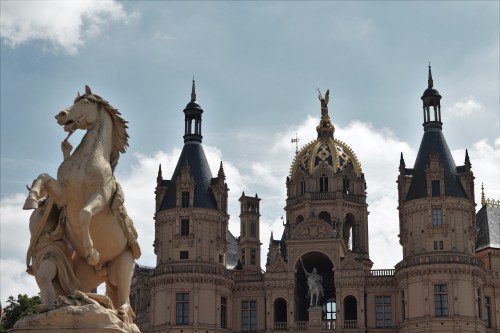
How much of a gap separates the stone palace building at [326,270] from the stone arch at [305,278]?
0.30 feet

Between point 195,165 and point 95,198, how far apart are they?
58456 mm

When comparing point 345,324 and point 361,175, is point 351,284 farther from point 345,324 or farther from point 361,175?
point 361,175

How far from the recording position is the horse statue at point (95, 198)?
1114cm

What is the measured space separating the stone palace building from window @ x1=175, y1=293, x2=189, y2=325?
7 centimetres

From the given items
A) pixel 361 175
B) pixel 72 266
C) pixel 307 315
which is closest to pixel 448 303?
pixel 307 315

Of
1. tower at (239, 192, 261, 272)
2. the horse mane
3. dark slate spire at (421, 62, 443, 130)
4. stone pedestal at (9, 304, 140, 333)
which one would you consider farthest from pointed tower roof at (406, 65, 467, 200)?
stone pedestal at (9, 304, 140, 333)

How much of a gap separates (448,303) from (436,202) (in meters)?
6.99

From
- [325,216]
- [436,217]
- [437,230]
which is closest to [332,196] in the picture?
[325,216]

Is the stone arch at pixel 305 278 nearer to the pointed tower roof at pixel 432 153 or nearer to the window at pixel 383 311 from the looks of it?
the window at pixel 383 311

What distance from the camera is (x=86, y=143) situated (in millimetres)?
11547

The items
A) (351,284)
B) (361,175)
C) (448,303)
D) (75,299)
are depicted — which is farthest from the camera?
(361,175)

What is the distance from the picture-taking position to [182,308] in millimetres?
64750

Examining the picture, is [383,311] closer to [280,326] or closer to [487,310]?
[280,326]

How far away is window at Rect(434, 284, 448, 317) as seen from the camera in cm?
6206
